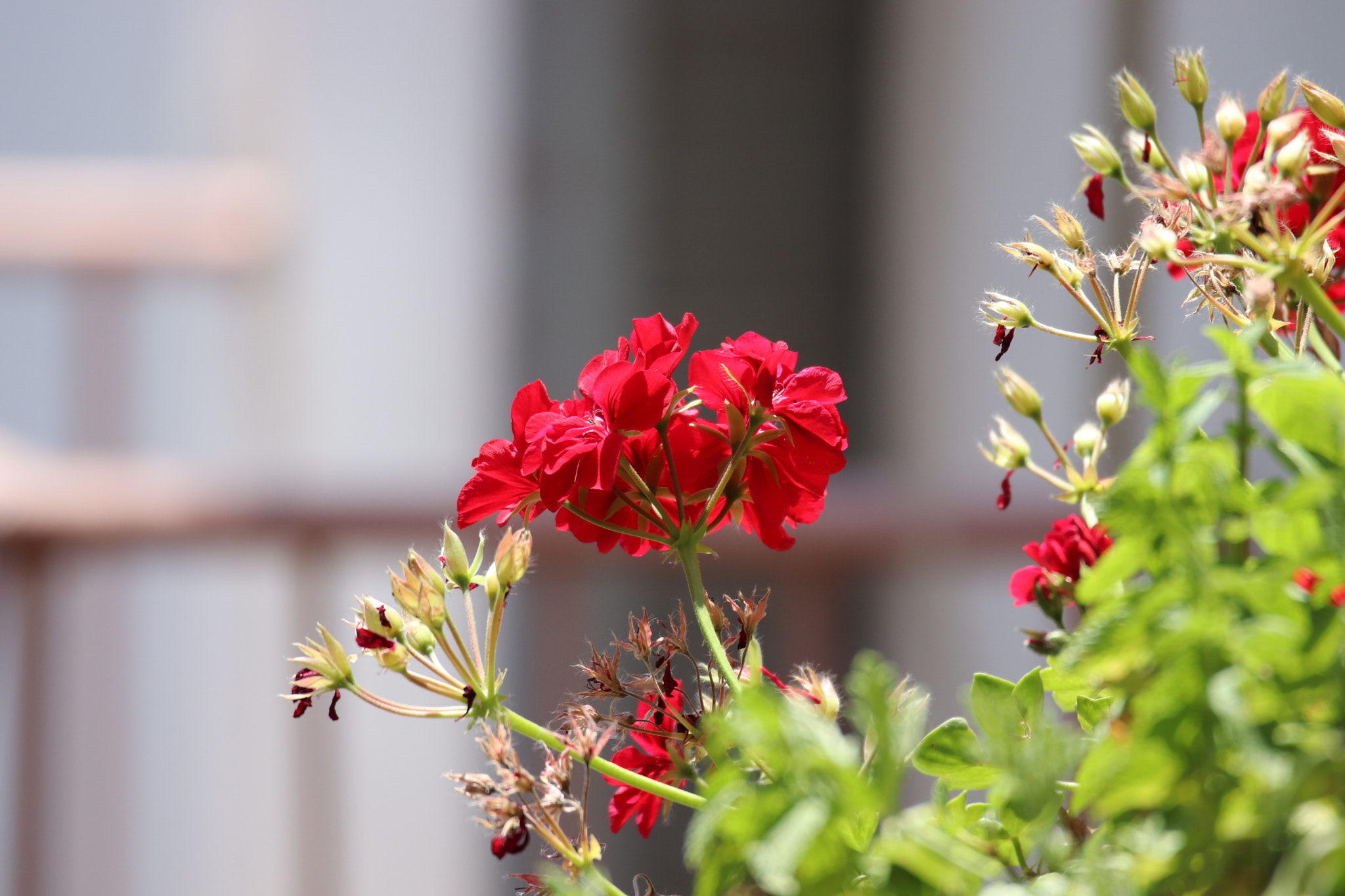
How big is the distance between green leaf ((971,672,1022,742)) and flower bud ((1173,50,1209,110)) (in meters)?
0.16

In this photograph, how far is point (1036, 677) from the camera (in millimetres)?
267

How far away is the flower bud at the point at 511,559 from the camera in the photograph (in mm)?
285

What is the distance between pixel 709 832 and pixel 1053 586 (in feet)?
0.48

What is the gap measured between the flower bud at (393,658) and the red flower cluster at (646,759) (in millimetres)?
56

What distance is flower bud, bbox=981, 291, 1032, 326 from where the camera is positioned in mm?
300

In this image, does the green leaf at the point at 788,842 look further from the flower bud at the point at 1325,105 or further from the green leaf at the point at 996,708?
the flower bud at the point at 1325,105

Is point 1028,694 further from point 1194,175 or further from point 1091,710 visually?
point 1194,175

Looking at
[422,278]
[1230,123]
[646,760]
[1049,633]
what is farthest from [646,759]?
[422,278]

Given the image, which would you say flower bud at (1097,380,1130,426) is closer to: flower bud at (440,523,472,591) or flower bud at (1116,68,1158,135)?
flower bud at (1116,68,1158,135)

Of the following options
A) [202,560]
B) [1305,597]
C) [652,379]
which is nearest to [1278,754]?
[1305,597]

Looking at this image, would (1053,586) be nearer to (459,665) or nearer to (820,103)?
(459,665)

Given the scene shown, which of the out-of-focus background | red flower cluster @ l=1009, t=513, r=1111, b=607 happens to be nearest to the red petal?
red flower cluster @ l=1009, t=513, r=1111, b=607

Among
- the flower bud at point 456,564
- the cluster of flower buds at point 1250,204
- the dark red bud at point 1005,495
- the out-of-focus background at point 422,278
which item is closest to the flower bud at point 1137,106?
the cluster of flower buds at point 1250,204

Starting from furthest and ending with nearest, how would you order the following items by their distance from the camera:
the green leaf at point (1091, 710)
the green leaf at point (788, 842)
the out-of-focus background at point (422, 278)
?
the out-of-focus background at point (422, 278), the green leaf at point (1091, 710), the green leaf at point (788, 842)
